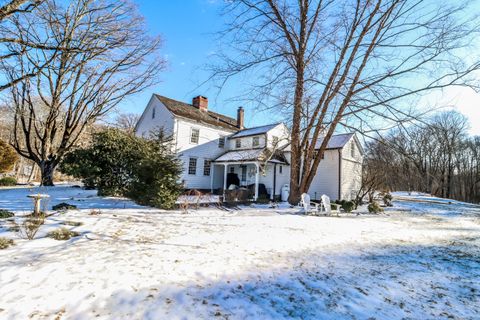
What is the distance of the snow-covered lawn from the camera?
2.79 metres

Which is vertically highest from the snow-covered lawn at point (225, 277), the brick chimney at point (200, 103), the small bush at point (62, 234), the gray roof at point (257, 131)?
the brick chimney at point (200, 103)

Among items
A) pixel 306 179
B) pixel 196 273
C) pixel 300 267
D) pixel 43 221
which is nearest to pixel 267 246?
pixel 300 267

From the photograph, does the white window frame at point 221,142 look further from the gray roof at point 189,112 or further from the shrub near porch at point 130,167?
the shrub near porch at point 130,167

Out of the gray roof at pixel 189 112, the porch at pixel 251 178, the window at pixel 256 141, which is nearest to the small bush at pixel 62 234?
the porch at pixel 251 178

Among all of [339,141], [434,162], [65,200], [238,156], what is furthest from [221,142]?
[434,162]

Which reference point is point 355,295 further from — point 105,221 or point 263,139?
point 263,139

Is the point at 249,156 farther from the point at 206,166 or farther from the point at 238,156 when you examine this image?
the point at 206,166

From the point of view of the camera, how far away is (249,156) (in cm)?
1795

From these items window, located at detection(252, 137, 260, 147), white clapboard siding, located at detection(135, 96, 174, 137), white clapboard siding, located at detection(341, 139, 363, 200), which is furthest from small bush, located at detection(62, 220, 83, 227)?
white clapboard siding, located at detection(341, 139, 363, 200)

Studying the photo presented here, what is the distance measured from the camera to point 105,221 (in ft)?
22.1

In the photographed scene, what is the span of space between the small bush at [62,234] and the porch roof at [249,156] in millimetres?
12184

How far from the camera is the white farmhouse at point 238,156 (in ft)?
59.4

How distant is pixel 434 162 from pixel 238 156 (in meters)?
39.6

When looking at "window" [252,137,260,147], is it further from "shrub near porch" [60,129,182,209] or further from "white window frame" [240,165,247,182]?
"shrub near porch" [60,129,182,209]
